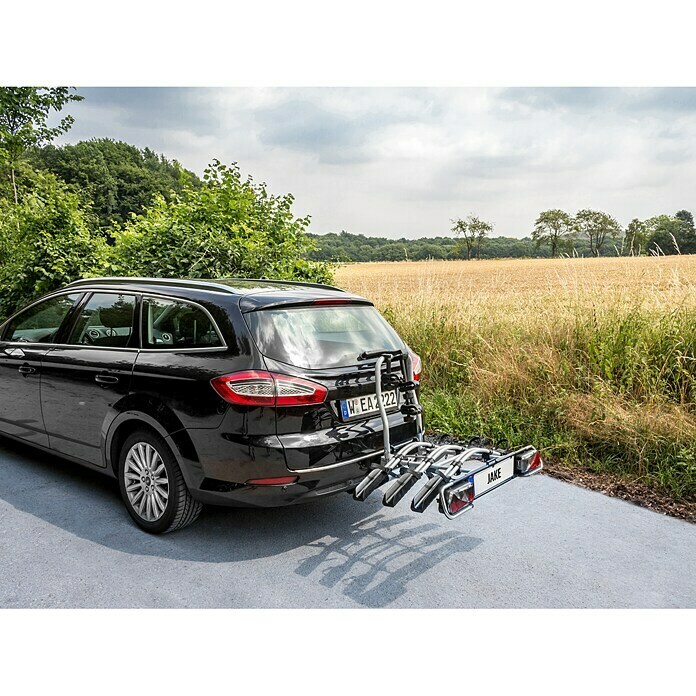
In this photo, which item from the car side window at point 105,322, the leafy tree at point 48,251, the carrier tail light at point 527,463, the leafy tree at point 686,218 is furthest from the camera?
the leafy tree at point 48,251

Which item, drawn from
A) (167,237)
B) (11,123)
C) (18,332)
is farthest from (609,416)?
(11,123)

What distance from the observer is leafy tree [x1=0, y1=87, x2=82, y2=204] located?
1288cm

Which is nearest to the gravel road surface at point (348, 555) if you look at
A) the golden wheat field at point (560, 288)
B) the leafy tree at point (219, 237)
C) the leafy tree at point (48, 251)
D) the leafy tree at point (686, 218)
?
the golden wheat field at point (560, 288)

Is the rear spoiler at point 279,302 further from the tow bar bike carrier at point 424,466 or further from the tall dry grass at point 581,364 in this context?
the tall dry grass at point 581,364

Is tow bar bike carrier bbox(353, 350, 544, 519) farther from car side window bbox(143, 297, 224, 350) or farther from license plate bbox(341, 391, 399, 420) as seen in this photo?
car side window bbox(143, 297, 224, 350)

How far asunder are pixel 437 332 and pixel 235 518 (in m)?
4.66

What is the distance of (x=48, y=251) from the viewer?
9.55 metres

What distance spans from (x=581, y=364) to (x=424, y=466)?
146 inches

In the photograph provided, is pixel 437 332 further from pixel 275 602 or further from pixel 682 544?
pixel 275 602

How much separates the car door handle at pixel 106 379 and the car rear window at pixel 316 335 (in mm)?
1133

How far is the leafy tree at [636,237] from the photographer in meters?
8.32

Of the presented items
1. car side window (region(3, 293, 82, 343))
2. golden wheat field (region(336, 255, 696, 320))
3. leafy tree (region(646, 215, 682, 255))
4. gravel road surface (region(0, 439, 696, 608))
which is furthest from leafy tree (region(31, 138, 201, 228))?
gravel road surface (region(0, 439, 696, 608))

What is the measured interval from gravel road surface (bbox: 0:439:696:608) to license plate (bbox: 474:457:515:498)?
1.52ft

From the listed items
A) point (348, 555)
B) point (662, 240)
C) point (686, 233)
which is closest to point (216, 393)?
point (348, 555)
